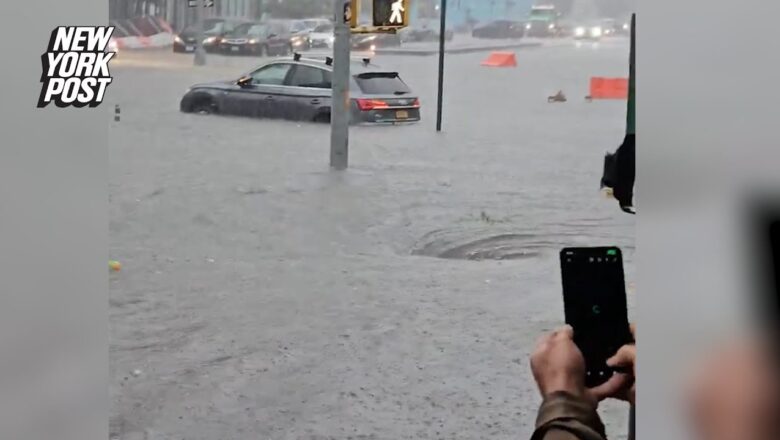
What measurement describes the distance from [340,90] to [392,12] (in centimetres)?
22

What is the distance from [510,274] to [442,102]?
415 millimetres

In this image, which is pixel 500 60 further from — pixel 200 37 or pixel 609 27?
pixel 200 37

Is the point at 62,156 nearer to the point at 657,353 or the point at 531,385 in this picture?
the point at 531,385

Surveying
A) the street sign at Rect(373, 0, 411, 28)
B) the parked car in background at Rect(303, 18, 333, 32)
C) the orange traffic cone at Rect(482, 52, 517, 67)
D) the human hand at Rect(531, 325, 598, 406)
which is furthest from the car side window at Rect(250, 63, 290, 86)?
the human hand at Rect(531, 325, 598, 406)

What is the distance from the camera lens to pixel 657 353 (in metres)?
1.55

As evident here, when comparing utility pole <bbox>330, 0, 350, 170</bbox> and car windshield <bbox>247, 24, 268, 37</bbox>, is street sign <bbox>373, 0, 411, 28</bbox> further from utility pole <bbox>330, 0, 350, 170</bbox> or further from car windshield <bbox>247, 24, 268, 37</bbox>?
car windshield <bbox>247, 24, 268, 37</bbox>

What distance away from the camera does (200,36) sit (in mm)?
2303

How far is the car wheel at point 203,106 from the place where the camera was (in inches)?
92.7

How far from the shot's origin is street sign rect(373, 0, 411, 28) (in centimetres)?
212

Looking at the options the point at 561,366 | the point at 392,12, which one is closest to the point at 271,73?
the point at 392,12

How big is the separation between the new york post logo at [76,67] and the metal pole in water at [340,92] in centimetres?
47

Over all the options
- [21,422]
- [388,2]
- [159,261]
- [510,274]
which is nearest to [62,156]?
[159,261]

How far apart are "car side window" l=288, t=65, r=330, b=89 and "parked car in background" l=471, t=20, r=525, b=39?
14.2 inches

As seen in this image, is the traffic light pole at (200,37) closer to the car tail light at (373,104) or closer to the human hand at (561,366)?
the car tail light at (373,104)
